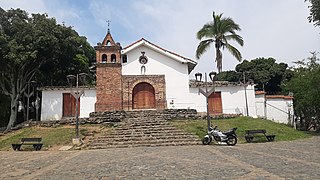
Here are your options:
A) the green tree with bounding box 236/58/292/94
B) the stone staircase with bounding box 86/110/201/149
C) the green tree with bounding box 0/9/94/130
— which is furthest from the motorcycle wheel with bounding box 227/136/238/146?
the green tree with bounding box 236/58/292/94

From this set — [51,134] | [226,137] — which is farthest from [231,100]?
[51,134]

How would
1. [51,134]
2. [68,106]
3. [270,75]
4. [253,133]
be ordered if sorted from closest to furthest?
[253,133]
[51,134]
[68,106]
[270,75]

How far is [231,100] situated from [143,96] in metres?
7.18

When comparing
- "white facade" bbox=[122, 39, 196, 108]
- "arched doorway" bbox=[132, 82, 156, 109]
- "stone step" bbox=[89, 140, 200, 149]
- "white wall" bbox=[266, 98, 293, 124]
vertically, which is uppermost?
"white facade" bbox=[122, 39, 196, 108]

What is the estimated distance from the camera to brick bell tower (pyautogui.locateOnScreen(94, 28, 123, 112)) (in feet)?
68.4

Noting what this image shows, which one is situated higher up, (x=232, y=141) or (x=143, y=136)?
(x=143, y=136)

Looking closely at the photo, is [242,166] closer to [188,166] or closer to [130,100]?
[188,166]

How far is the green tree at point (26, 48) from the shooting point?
19.1m

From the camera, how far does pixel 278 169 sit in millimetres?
6578

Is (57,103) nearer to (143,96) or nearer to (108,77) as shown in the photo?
(108,77)

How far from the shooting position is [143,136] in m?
14.8

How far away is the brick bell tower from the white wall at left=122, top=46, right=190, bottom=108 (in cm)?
91

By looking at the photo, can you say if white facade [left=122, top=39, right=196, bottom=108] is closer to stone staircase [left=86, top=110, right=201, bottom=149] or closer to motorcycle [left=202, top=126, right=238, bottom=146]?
stone staircase [left=86, top=110, right=201, bottom=149]

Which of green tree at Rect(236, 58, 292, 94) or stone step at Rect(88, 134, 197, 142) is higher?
green tree at Rect(236, 58, 292, 94)
